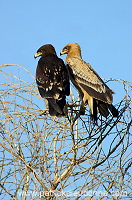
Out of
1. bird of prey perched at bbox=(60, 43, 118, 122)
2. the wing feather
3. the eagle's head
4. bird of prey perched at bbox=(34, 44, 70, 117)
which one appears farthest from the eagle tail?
the eagle's head

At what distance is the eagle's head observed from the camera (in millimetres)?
7763

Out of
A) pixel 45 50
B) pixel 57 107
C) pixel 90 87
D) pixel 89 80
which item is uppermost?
pixel 45 50

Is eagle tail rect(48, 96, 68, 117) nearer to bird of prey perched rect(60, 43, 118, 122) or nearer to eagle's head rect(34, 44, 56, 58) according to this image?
bird of prey perched rect(60, 43, 118, 122)

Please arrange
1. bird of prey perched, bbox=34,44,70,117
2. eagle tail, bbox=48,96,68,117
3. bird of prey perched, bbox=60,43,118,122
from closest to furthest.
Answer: eagle tail, bbox=48,96,68,117 < bird of prey perched, bbox=34,44,70,117 < bird of prey perched, bbox=60,43,118,122

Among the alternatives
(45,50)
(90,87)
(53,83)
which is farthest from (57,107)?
(45,50)

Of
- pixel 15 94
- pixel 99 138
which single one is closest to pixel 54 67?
pixel 15 94

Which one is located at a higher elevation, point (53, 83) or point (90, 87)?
point (90, 87)

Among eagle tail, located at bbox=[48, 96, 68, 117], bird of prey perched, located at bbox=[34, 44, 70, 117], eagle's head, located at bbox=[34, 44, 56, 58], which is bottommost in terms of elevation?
eagle tail, located at bbox=[48, 96, 68, 117]

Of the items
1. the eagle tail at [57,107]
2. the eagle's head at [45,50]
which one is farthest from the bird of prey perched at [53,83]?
the eagle's head at [45,50]

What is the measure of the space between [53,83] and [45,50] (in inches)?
55.5

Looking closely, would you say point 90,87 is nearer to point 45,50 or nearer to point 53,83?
point 53,83

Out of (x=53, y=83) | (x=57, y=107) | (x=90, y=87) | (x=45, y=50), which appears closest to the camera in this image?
(x=57, y=107)

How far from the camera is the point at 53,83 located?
6.56 metres

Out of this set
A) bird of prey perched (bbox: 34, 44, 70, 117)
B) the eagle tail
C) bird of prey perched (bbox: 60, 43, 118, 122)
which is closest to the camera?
the eagle tail
